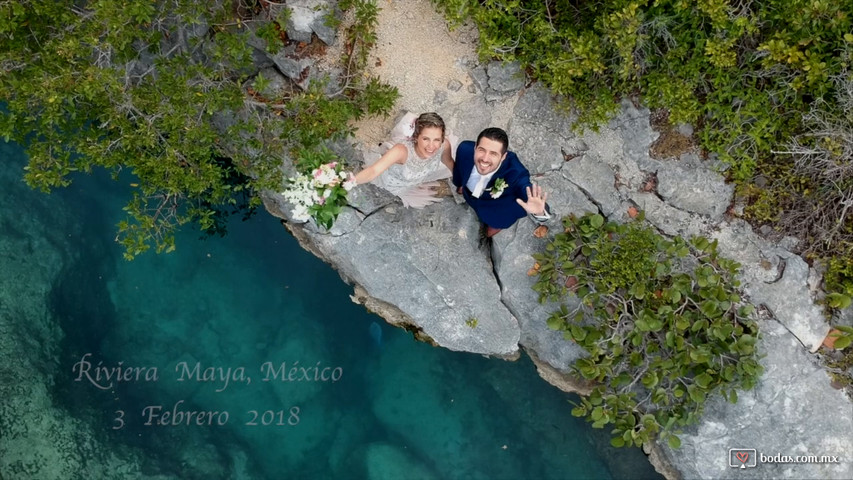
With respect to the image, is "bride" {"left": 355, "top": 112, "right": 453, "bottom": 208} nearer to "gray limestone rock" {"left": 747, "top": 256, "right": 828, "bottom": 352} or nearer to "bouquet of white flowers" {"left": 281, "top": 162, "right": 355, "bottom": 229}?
"bouquet of white flowers" {"left": 281, "top": 162, "right": 355, "bottom": 229}

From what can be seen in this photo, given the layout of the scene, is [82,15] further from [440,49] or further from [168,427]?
[168,427]

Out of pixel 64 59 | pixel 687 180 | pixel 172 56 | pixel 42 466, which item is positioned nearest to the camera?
pixel 64 59

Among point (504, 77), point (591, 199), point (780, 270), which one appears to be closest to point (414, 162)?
point (504, 77)

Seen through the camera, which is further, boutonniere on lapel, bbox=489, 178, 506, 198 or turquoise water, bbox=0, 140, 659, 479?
turquoise water, bbox=0, 140, 659, 479

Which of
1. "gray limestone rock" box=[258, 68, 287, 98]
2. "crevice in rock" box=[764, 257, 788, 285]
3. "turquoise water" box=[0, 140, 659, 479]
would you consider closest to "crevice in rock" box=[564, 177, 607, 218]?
"crevice in rock" box=[764, 257, 788, 285]

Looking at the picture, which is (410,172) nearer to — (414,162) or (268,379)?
(414,162)

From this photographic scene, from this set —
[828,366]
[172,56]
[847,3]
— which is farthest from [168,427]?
[847,3]
